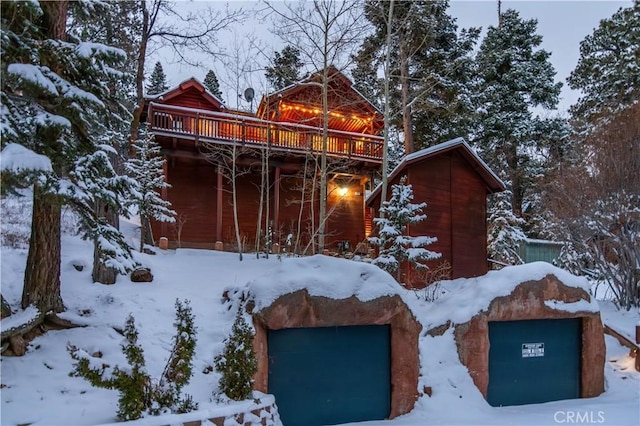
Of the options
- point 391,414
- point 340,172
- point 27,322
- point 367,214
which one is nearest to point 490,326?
point 391,414

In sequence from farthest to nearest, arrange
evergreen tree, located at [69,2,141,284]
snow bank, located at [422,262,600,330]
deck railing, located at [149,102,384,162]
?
deck railing, located at [149,102,384,162] < snow bank, located at [422,262,600,330] < evergreen tree, located at [69,2,141,284]

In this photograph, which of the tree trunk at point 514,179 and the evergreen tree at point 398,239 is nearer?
the evergreen tree at point 398,239

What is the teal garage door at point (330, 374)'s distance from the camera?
5.61 m

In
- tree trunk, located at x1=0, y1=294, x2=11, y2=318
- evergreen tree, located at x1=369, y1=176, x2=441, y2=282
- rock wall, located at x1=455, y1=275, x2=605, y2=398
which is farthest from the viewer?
evergreen tree, located at x1=369, y1=176, x2=441, y2=282

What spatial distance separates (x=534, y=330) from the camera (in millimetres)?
7238

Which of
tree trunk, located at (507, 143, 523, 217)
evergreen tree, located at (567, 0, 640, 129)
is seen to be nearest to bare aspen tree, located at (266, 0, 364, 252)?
evergreen tree, located at (567, 0, 640, 129)

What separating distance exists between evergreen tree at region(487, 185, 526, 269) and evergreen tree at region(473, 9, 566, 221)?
13.7 feet

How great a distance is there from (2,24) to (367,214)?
1376 centimetres

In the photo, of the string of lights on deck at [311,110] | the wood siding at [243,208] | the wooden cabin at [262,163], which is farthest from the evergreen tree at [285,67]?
the wood siding at [243,208]

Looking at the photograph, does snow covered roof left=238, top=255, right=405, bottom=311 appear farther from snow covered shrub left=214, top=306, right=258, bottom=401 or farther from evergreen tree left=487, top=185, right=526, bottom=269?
evergreen tree left=487, top=185, right=526, bottom=269

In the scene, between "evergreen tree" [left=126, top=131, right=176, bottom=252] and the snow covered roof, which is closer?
the snow covered roof

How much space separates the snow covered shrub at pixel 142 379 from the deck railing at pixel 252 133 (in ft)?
31.2

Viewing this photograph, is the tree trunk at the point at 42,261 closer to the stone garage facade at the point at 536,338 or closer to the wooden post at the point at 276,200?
the stone garage facade at the point at 536,338

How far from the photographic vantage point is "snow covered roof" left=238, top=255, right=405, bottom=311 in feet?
18.2
